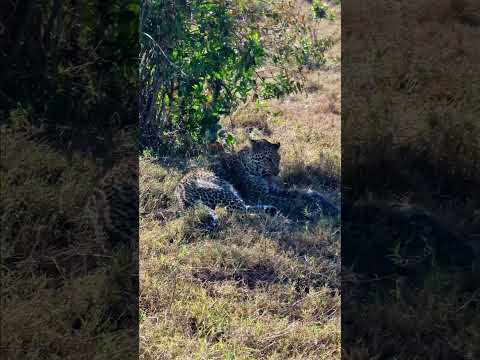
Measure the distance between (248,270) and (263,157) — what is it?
27.9 inches

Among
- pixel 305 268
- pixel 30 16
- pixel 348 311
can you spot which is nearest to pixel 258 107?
pixel 305 268

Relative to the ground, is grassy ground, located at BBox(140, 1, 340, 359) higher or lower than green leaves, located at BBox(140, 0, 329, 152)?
lower

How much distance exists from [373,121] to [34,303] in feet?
6.19

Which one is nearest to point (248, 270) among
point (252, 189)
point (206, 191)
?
point (206, 191)

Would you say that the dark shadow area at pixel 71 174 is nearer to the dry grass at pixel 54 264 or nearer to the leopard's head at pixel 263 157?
the dry grass at pixel 54 264

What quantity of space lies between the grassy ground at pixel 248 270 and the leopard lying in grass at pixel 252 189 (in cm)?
6

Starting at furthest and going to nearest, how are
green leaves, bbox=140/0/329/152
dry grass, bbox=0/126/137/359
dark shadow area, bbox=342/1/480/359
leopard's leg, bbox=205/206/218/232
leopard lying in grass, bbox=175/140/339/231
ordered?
green leaves, bbox=140/0/329/152 → leopard lying in grass, bbox=175/140/339/231 → leopard's leg, bbox=205/206/218/232 → dark shadow area, bbox=342/1/480/359 → dry grass, bbox=0/126/137/359

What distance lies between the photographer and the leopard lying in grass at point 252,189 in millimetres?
3312

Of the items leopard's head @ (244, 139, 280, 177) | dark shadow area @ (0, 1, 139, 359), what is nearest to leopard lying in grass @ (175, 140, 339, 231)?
leopard's head @ (244, 139, 280, 177)

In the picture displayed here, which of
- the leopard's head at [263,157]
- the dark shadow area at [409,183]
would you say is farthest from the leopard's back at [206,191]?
the dark shadow area at [409,183]

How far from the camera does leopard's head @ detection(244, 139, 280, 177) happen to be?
3.51 metres

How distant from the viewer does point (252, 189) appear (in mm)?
3594

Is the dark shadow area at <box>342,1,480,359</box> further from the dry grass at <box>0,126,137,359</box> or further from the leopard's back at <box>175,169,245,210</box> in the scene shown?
the dry grass at <box>0,126,137,359</box>

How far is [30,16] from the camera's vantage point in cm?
190
